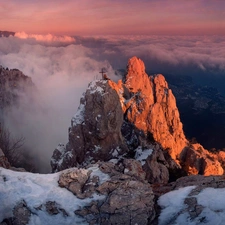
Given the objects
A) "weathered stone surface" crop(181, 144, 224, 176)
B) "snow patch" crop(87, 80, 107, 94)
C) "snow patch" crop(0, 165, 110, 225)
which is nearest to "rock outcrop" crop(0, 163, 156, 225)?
"snow patch" crop(0, 165, 110, 225)

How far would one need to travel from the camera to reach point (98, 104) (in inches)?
2362

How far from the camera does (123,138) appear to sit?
214ft

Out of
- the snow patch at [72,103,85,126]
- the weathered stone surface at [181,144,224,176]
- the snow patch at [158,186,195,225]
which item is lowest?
the weathered stone surface at [181,144,224,176]

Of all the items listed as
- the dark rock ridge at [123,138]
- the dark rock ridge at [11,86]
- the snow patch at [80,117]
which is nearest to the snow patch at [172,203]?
the dark rock ridge at [123,138]

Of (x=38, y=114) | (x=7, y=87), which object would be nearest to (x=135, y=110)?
(x=7, y=87)

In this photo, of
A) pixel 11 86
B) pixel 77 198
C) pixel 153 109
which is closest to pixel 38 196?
pixel 77 198

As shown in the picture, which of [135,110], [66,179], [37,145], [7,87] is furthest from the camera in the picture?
[7,87]

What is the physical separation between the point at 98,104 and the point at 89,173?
36.5 meters

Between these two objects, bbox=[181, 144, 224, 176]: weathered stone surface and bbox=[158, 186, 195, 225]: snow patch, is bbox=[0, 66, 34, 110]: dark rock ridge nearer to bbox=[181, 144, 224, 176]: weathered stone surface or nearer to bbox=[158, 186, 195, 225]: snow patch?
bbox=[181, 144, 224, 176]: weathered stone surface

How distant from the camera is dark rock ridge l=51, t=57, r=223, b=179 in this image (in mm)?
60250

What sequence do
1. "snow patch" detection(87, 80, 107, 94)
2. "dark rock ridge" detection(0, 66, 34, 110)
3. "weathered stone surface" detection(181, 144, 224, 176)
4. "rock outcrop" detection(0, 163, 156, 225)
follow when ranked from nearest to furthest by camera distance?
"rock outcrop" detection(0, 163, 156, 225), "snow patch" detection(87, 80, 107, 94), "weathered stone surface" detection(181, 144, 224, 176), "dark rock ridge" detection(0, 66, 34, 110)

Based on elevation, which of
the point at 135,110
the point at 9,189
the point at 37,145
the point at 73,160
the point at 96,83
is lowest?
the point at 37,145

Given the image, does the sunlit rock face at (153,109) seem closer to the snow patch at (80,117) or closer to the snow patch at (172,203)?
the snow patch at (80,117)

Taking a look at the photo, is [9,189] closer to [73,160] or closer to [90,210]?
[90,210]
